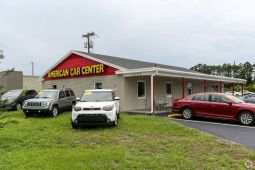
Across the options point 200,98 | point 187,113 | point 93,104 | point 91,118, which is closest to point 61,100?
point 93,104

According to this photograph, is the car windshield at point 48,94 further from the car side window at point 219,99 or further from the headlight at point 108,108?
the car side window at point 219,99

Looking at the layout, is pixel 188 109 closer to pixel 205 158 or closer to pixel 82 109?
pixel 82 109

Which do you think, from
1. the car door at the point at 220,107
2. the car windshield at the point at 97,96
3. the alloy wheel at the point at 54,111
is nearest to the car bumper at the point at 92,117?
the car windshield at the point at 97,96

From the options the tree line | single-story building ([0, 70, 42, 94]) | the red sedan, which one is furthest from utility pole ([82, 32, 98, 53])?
the tree line

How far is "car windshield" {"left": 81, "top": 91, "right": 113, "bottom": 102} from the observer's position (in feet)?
44.5

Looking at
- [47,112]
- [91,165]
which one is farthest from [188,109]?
[91,165]

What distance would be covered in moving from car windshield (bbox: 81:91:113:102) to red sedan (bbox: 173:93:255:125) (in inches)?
184

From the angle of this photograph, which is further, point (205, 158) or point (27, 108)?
point (27, 108)

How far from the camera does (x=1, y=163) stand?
691 centimetres

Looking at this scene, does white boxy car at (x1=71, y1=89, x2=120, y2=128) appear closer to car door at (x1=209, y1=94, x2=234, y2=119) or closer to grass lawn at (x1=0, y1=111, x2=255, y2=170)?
A: grass lawn at (x1=0, y1=111, x2=255, y2=170)

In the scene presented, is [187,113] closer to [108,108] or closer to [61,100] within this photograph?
[108,108]

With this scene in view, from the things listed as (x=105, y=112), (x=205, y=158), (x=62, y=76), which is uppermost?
(x=62, y=76)

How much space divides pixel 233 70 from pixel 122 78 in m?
91.2

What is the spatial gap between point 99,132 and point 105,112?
1072mm
